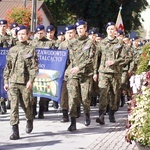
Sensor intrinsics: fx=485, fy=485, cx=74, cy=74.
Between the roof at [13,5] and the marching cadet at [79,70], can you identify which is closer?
the marching cadet at [79,70]

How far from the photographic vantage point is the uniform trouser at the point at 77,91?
28.5 ft

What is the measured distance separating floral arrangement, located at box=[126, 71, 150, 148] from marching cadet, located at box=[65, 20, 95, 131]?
1946 millimetres

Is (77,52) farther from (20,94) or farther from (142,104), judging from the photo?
(142,104)

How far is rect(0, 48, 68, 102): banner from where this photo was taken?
9.57 m

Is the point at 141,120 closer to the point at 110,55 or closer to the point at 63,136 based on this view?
the point at 63,136

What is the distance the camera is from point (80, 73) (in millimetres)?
8750

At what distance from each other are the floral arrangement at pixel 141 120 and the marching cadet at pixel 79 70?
1.95 meters

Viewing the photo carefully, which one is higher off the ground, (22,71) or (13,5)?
(13,5)

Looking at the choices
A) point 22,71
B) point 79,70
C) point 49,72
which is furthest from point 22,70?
point 49,72

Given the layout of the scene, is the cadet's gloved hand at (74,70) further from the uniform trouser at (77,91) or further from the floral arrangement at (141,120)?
the floral arrangement at (141,120)

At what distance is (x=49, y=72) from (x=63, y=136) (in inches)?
77.8

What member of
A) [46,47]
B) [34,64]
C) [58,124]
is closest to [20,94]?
[34,64]

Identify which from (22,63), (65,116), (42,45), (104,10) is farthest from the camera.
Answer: (104,10)

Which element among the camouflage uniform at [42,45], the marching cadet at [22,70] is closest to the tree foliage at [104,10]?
the camouflage uniform at [42,45]
